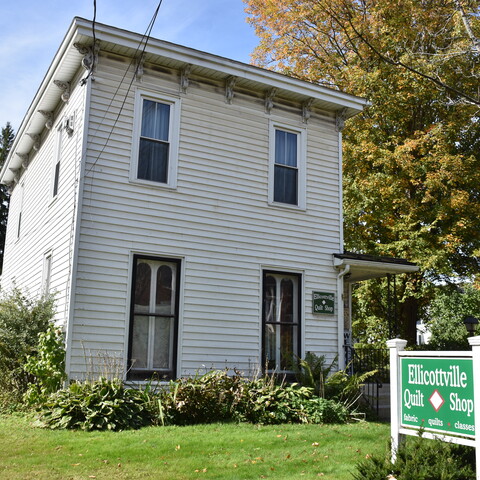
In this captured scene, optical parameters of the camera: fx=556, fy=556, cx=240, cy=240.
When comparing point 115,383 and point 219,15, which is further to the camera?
point 115,383

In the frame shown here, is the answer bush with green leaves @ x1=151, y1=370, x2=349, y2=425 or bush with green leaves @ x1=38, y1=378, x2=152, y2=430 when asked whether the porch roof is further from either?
bush with green leaves @ x1=38, y1=378, x2=152, y2=430

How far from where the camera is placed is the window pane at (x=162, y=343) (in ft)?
33.9

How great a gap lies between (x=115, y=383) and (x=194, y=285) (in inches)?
105

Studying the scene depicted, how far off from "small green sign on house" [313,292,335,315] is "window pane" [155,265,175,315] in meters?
3.24

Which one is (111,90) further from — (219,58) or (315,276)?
(315,276)

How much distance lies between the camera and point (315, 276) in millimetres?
12172

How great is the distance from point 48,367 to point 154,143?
15.3 ft

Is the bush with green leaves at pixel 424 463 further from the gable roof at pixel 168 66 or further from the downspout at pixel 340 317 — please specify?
the gable roof at pixel 168 66

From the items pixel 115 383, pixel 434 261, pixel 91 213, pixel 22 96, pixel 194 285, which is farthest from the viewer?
pixel 434 261

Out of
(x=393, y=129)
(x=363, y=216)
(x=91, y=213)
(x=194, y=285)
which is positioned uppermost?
(x=393, y=129)

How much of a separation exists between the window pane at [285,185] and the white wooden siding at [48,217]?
4.29 m

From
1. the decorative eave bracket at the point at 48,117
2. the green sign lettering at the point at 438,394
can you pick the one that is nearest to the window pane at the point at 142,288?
the decorative eave bracket at the point at 48,117

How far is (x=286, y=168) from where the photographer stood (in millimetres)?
12508

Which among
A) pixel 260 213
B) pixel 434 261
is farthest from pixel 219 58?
pixel 434 261
